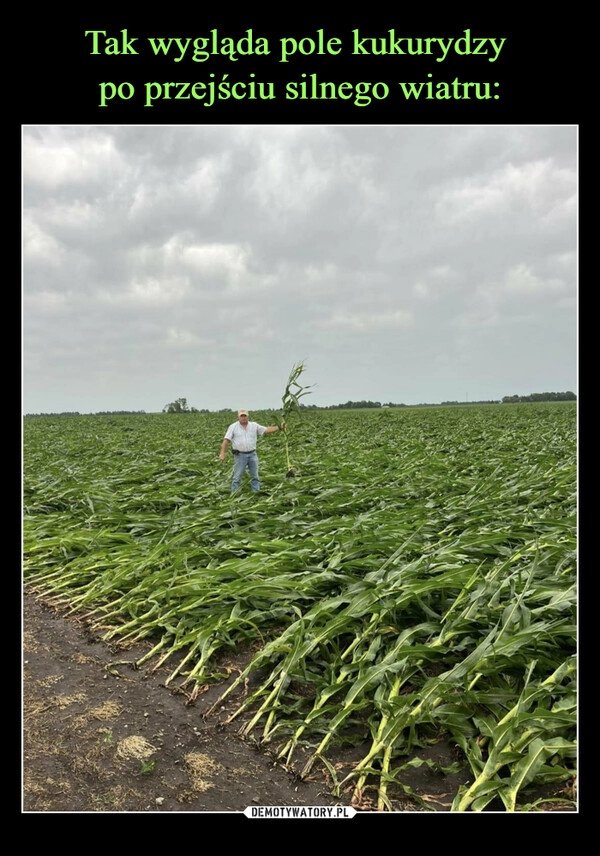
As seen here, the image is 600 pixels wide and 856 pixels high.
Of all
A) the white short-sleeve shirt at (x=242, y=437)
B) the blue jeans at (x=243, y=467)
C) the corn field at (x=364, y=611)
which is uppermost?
the white short-sleeve shirt at (x=242, y=437)

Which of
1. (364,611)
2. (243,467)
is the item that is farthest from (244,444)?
(364,611)

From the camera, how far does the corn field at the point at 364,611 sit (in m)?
3.13

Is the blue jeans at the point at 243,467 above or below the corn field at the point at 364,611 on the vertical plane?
above

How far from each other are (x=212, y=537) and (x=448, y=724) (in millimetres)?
4248

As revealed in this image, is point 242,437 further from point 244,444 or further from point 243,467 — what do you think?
point 243,467

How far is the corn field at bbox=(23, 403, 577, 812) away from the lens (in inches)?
123

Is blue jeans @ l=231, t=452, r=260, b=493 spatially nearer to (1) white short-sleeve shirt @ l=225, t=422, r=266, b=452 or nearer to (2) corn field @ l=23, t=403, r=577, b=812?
(1) white short-sleeve shirt @ l=225, t=422, r=266, b=452

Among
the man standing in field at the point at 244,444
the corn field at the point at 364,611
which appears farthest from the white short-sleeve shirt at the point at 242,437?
the corn field at the point at 364,611

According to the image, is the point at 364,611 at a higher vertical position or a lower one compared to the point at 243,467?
lower

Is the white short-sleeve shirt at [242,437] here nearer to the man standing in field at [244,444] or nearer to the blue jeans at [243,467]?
the man standing in field at [244,444]

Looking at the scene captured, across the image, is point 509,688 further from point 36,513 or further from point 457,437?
point 457,437

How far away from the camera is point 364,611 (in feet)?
13.7
